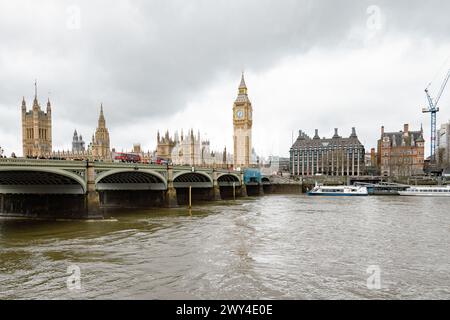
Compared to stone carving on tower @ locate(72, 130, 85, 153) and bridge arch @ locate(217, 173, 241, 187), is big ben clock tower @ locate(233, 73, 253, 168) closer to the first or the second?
bridge arch @ locate(217, 173, 241, 187)

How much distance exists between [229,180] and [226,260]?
54573mm

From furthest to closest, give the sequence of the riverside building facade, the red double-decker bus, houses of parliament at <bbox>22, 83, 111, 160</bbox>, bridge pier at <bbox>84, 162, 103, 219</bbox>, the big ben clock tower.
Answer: the riverside building facade < the big ben clock tower < houses of parliament at <bbox>22, 83, 111, 160</bbox> < the red double-decker bus < bridge pier at <bbox>84, 162, 103, 219</bbox>

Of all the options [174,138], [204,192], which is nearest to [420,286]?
[204,192]

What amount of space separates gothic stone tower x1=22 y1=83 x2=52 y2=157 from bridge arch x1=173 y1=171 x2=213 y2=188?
91299 mm

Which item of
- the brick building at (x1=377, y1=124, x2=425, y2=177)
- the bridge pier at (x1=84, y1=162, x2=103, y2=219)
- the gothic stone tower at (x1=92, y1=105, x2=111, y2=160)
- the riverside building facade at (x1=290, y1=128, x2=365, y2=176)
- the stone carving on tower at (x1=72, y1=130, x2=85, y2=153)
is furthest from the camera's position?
the stone carving on tower at (x1=72, y1=130, x2=85, y2=153)

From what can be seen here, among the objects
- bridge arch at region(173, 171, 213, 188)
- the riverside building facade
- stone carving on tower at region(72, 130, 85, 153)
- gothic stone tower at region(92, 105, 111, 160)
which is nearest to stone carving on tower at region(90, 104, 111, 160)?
gothic stone tower at region(92, 105, 111, 160)

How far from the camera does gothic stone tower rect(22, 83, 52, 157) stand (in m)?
126

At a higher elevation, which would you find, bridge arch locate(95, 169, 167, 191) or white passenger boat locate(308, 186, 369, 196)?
bridge arch locate(95, 169, 167, 191)

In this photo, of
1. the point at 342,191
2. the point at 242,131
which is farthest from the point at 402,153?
the point at 342,191

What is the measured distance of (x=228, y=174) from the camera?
64375 millimetres

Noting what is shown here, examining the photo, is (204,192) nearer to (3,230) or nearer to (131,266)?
(3,230)

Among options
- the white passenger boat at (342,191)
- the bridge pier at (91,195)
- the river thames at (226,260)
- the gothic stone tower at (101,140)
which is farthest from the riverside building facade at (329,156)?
the bridge pier at (91,195)

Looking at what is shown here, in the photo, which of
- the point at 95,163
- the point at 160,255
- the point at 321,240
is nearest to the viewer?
the point at 160,255
